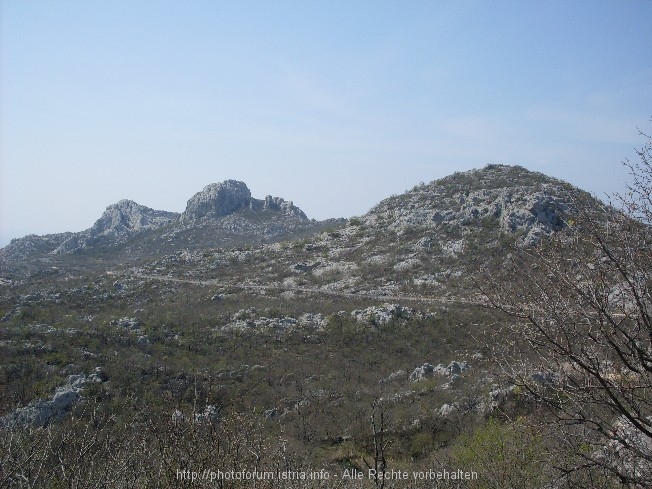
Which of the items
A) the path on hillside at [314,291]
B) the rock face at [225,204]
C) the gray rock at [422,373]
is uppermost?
the rock face at [225,204]

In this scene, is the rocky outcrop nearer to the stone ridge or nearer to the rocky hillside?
the rocky hillside

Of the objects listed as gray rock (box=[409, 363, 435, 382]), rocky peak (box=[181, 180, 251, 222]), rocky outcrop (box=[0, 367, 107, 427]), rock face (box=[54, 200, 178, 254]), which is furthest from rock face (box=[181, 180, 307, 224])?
gray rock (box=[409, 363, 435, 382])

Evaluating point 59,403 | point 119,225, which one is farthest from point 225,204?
point 59,403

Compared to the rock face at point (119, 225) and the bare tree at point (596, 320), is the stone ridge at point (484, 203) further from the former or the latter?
the rock face at point (119, 225)

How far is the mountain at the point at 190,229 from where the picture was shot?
7100 centimetres

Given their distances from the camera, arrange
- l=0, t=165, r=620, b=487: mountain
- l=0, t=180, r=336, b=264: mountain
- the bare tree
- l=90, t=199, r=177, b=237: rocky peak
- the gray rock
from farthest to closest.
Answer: l=90, t=199, r=177, b=237: rocky peak < l=0, t=180, r=336, b=264: mountain < the gray rock < l=0, t=165, r=620, b=487: mountain < the bare tree

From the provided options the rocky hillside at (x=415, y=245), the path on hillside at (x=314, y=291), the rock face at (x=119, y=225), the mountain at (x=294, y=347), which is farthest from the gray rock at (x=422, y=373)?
the rock face at (x=119, y=225)

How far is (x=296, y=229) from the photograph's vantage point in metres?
75.6

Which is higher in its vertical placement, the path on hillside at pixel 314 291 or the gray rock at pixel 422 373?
the path on hillside at pixel 314 291

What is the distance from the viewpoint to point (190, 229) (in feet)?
248

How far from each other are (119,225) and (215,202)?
21656 mm

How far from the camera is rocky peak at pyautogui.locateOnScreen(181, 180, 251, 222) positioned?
80.7 meters

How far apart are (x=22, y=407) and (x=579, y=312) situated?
1699cm

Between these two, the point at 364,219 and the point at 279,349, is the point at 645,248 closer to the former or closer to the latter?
the point at 279,349
